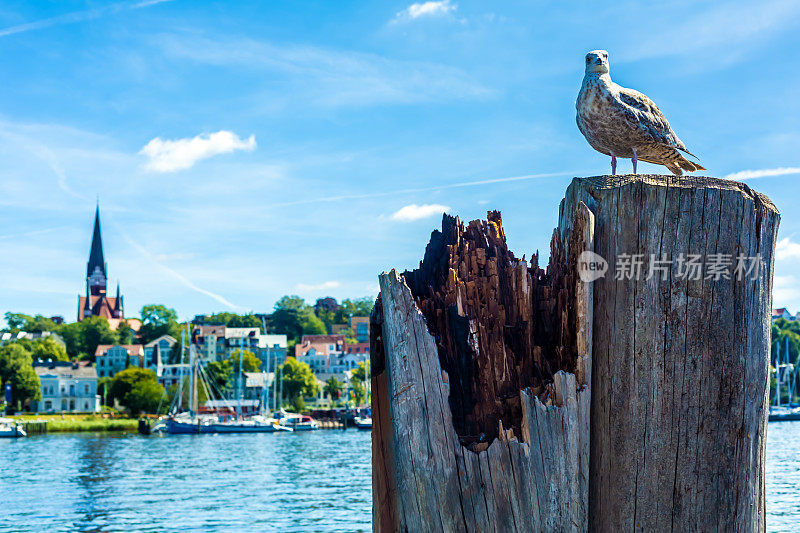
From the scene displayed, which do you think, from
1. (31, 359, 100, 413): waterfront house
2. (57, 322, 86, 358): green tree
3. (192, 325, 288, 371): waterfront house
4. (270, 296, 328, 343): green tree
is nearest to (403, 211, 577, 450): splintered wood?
(31, 359, 100, 413): waterfront house

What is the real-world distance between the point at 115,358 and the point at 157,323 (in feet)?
59.1

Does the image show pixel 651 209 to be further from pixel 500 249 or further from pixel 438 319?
pixel 438 319

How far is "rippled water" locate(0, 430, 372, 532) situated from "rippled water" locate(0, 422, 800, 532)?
50mm

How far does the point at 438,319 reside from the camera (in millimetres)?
2488

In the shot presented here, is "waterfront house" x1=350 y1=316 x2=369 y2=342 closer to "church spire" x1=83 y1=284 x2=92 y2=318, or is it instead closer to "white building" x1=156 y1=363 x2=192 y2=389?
"white building" x1=156 y1=363 x2=192 y2=389

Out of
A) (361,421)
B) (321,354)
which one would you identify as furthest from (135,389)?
(321,354)

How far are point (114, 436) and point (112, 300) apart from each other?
100 metres

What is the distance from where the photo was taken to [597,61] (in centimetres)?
355

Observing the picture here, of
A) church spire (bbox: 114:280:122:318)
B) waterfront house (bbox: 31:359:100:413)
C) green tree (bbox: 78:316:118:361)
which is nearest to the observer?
waterfront house (bbox: 31:359:100:413)

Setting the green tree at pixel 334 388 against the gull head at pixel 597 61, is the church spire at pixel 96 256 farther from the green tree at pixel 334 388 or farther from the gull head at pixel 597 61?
the gull head at pixel 597 61

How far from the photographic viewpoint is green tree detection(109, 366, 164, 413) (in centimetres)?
10144

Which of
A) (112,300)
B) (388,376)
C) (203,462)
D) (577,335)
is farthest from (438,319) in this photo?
(112,300)

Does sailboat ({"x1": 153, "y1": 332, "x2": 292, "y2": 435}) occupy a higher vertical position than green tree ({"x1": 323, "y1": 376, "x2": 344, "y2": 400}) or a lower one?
lower

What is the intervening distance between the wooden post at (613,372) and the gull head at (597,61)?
1.21 meters
